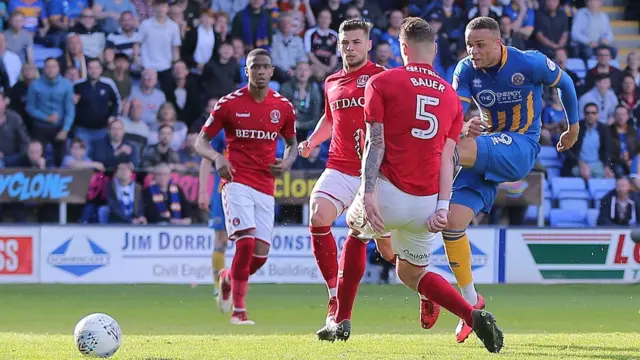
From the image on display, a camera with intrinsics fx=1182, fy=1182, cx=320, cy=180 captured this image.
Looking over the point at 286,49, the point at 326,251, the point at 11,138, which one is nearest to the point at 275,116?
the point at 326,251

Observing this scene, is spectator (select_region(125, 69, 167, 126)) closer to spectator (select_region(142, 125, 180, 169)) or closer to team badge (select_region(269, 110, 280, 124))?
spectator (select_region(142, 125, 180, 169))

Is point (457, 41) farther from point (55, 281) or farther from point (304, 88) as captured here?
point (55, 281)

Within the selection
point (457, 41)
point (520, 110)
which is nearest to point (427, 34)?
point (520, 110)

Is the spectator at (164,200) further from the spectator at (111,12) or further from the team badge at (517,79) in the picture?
the team badge at (517,79)

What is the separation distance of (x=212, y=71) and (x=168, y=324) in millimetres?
7634

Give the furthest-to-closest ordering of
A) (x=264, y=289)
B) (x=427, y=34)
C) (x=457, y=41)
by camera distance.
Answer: (x=457, y=41)
(x=264, y=289)
(x=427, y=34)

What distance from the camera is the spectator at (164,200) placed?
16641 millimetres

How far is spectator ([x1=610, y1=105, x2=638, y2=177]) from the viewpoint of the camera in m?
19.0

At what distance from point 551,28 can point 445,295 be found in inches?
544

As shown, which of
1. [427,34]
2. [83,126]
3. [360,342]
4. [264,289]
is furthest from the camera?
[83,126]

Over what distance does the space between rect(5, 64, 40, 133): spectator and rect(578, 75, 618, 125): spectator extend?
881 cm

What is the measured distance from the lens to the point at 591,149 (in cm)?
1900

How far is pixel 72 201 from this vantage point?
54.1ft

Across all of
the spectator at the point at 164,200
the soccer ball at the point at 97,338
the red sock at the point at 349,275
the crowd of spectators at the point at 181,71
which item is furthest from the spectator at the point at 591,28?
the soccer ball at the point at 97,338
